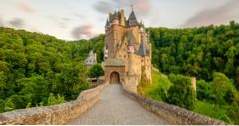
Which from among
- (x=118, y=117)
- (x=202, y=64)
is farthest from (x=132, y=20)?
(x=118, y=117)

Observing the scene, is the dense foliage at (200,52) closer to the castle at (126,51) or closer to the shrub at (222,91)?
the shrub at (222,91)

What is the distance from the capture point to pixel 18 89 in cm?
4572

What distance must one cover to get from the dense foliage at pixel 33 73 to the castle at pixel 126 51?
18.8 ft

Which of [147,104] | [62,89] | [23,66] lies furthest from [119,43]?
[147,104]

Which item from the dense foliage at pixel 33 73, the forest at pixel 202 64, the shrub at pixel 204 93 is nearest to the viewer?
the dense foliage at pixel 33 73

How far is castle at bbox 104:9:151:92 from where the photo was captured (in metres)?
39.0

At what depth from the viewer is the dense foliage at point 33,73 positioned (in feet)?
105

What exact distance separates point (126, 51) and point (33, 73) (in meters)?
15.4

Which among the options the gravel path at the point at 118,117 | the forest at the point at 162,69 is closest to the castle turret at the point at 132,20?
the forest at the point at 162,69

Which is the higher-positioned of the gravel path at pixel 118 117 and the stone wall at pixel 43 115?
the stone wall at pixel 43 115

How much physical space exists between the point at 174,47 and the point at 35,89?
50887 millimetres

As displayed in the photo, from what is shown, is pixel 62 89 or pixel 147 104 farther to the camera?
pixel 62 89

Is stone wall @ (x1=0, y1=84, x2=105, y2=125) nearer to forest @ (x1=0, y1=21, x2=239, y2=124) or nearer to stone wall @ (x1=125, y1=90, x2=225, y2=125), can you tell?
stone wall @ (x1=125, y1=90, x2=225, y2=125)

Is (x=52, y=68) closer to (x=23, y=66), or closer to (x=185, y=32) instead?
(x=23, y=66)
